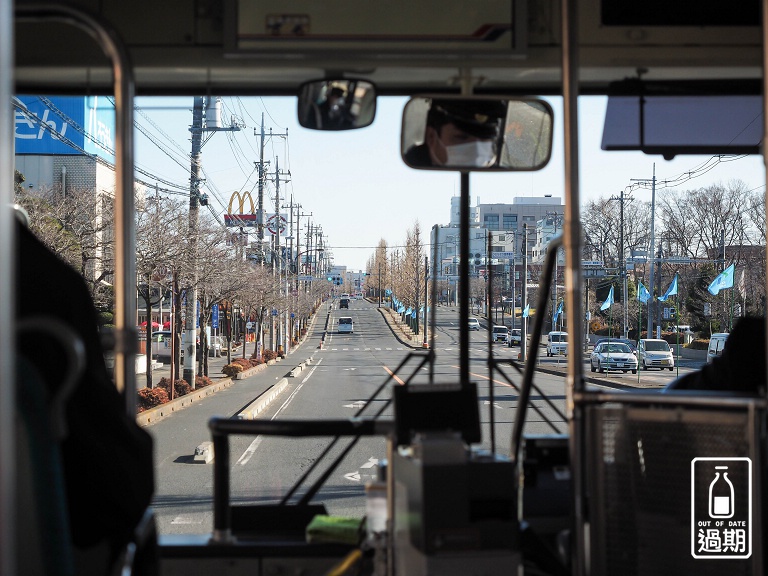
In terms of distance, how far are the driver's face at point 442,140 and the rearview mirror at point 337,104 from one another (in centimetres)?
36

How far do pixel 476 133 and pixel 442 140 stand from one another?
16 cm

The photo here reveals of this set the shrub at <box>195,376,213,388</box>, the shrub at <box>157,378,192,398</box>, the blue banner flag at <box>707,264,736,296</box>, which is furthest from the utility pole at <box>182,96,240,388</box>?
the blue banner flag at <box>707,264,736,296</box>

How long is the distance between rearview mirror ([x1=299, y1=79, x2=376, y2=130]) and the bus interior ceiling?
6cm

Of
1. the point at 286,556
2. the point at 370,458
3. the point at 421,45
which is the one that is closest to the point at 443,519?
the point at 286,556

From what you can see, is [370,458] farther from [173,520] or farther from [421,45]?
[421,45]

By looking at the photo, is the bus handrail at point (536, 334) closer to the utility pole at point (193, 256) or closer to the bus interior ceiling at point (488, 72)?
the bus interior ceiling at point (488, 72)

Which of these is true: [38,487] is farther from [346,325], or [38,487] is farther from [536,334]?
[346,325]

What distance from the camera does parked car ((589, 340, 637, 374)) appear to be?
3180 cm

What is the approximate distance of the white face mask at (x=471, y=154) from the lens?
3.29 meters

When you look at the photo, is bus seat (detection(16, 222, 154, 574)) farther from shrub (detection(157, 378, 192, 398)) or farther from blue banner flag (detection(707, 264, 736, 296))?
blue banner flag (detection(707, 264, 736, 296))

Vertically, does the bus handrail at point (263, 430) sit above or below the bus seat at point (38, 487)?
below

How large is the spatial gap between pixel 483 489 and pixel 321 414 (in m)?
16.7

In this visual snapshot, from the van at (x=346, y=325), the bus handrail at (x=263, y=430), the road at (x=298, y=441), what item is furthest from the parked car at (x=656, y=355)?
the van at (x=346, y=325)

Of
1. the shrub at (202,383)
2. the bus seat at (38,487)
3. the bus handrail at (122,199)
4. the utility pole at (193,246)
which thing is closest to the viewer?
the bus seat at (38,487)
